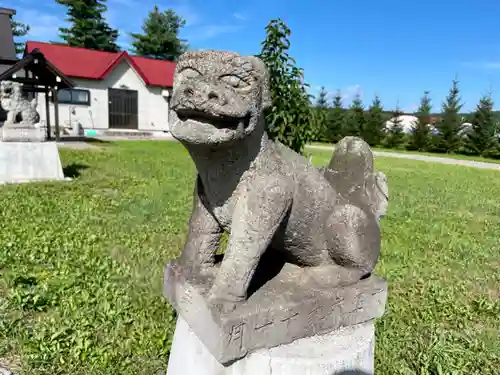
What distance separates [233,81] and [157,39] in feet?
110

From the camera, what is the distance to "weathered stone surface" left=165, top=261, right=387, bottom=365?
5.22 ft

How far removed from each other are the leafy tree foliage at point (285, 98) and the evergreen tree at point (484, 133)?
2231 cm

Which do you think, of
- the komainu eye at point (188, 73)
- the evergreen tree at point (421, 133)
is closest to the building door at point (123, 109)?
the evergreen tree at point (421, 133)

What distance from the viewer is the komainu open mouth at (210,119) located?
55.6 inches

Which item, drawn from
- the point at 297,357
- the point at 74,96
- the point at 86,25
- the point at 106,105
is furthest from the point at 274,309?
the point at 86,25

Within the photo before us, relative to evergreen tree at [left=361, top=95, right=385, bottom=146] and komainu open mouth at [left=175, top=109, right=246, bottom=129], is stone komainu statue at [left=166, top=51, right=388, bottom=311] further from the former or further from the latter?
evergreen tree at [left=361, top=95, right=385, bottom=146]

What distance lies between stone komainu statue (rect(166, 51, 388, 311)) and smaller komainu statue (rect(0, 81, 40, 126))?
7533mm

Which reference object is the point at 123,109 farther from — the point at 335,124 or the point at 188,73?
the point at 188,73

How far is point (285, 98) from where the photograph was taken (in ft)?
11.4

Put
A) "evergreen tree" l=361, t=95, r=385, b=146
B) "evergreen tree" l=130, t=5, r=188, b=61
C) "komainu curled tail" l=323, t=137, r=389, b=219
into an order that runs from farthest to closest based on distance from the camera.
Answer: "evergreen tree" l=130, t=5, r=188, b=61 → "evergreen tree" l=361, t=95, r=385, b=146 → "komainu curled tail" l=323, t=137, r=389, b=219

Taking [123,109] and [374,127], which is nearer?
[123,109]

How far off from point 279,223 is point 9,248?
357 cm

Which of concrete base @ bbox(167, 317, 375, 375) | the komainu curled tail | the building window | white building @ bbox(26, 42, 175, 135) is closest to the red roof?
white building @ bbox(26, 42, 175, 135)

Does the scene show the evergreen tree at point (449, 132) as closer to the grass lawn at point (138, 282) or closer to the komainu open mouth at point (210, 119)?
the grass lawn at point (138, 282)
